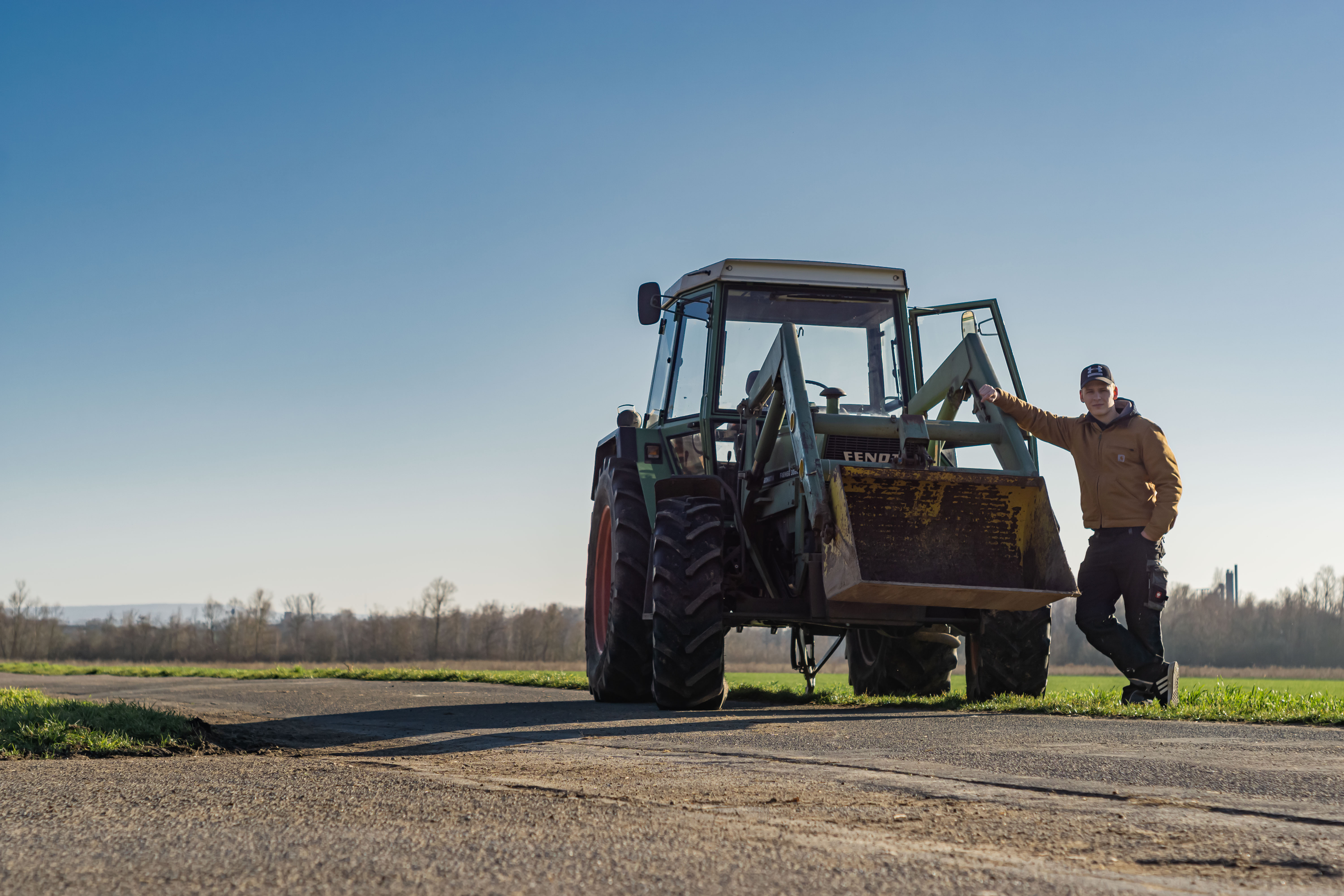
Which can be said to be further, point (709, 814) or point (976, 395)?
point (976, 395)

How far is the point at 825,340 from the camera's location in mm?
9180

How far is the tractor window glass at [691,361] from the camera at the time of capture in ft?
30.4

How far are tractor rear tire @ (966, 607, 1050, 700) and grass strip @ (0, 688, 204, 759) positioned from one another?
5.26 m

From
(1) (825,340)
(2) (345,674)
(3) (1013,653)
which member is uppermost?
(1) (825,340)

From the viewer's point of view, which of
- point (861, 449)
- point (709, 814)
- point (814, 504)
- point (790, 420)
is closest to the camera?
point (709, 814)

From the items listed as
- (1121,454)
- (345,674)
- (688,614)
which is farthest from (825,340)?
(345,674)

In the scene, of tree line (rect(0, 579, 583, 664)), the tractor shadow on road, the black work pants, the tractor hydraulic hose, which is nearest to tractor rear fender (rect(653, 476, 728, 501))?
the tractor hydraulic hose

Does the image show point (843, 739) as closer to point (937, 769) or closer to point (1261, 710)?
point (937, 769)

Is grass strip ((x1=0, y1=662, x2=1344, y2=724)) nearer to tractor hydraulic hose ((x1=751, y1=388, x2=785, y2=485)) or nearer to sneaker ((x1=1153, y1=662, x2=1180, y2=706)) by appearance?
sneaker ((x1=1153, y1=662, x2=1180, y2=706))

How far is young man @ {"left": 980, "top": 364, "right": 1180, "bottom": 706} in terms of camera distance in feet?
24.9

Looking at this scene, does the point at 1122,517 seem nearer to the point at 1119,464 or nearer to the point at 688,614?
the point at 1119,464

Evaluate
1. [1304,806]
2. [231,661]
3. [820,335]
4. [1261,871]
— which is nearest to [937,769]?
[1304,806]

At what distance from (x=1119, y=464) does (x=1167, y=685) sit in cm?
149

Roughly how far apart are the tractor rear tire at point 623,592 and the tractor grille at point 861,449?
162 cm
